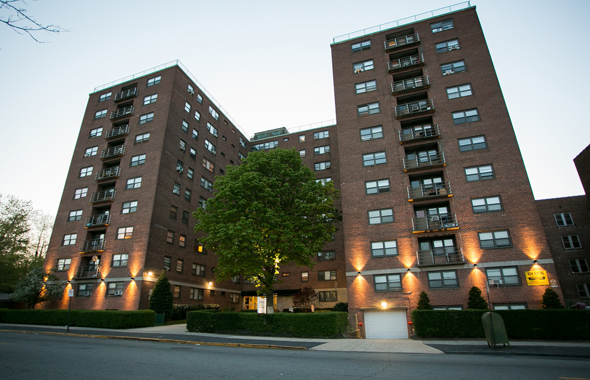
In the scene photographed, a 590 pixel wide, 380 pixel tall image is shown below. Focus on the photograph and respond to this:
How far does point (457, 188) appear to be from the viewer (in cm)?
2598

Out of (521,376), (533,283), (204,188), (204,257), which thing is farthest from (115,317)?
(533,283)

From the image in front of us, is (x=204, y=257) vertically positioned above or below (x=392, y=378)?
above

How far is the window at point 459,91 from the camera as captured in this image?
95.0 ft

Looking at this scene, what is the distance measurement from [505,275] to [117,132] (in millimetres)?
42864

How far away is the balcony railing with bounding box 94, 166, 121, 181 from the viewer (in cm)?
3697

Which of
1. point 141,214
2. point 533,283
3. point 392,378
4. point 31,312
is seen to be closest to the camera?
point 392,378

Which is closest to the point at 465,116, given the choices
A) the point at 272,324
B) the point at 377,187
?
the point at 377,187

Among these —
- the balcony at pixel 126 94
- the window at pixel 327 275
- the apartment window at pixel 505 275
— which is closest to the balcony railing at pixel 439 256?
the apartment window at pixel 505 275

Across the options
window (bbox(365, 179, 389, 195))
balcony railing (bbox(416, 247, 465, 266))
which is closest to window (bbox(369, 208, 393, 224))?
window (bbox(365, 179, 389, 195))

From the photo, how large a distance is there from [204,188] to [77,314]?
20.9 m

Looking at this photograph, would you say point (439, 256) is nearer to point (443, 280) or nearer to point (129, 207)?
point (443, 280)

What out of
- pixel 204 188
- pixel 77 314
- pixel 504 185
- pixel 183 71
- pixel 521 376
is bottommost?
pixel 521 376

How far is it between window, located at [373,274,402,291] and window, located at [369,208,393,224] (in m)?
4.43

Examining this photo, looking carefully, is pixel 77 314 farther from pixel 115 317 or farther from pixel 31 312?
pixel 31 312
